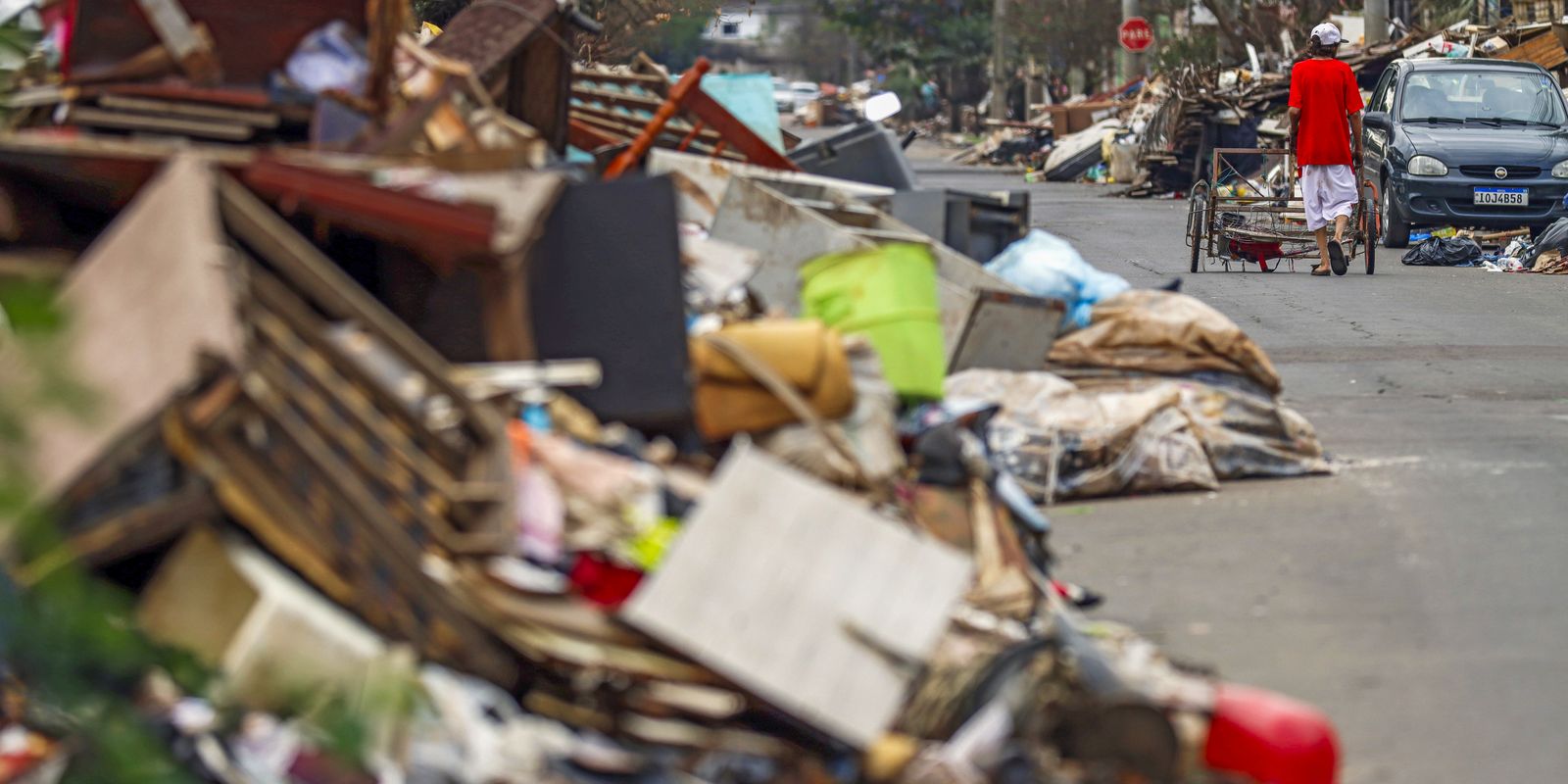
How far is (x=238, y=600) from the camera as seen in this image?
4289mm

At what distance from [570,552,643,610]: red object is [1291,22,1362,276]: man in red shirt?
1194 centimetres

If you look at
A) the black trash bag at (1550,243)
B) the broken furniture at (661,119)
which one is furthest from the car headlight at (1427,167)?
the broken furniture at (661,119)

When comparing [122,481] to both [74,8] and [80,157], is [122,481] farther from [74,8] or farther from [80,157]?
[74,8]

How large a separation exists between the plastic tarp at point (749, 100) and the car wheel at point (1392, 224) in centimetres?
1017

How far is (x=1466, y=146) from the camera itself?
1859cm

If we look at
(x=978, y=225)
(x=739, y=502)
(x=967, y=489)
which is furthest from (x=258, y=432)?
(x=978, y=225)

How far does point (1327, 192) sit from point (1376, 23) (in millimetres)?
15814

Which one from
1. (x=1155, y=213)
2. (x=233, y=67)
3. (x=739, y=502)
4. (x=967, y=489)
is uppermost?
(x=233, y=67)

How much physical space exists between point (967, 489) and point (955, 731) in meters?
1.61

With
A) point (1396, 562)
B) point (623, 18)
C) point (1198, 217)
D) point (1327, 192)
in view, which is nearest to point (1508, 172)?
point (1327, 192)

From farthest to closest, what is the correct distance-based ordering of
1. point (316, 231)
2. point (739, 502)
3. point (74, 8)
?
point (74, 8)
point (316, 231)
point (739, 502)

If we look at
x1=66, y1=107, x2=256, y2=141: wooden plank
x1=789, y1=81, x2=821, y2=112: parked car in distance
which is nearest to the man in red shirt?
x1=66, y1=107, x2=256, y2=141: wooden plank

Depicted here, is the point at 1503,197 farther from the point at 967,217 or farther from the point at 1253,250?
the point at 967,217

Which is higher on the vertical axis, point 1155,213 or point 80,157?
point 80,157
